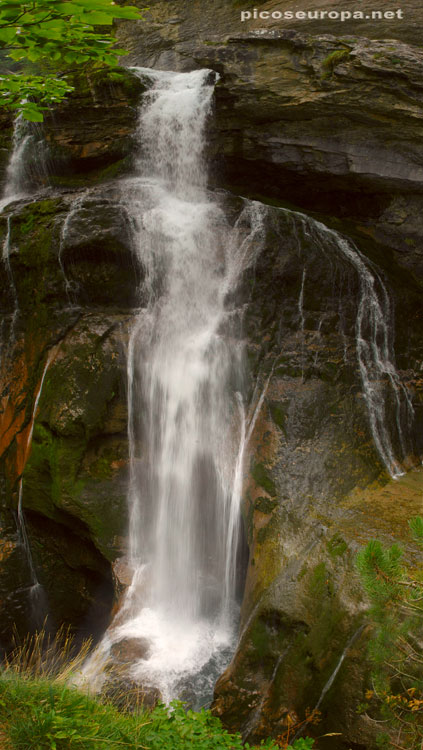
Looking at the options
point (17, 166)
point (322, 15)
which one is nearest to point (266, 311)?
point (17, 166)

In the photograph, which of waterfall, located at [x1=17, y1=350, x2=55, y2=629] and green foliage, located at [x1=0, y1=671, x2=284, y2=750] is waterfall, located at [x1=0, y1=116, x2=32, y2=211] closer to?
waterfall, located at [x1=17, y1=350, x2=55, y2=629]

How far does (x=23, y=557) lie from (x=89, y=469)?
177 centimetres

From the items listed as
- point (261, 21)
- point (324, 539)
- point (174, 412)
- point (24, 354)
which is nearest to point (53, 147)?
point (24, 354)

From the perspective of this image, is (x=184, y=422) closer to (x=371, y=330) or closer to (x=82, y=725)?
(x=371, y=330)

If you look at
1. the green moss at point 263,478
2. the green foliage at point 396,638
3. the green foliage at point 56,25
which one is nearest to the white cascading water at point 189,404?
the green moss at point 263,478

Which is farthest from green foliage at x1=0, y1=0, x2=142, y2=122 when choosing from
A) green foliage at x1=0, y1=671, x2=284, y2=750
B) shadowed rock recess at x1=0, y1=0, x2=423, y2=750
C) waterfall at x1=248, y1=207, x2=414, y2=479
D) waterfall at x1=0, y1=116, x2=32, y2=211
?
waterfall at x1=0, y1=116, x2=32, y2=211

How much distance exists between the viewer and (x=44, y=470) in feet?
26.5

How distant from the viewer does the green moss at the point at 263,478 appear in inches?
Answer: 272

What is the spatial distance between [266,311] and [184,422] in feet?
6.78

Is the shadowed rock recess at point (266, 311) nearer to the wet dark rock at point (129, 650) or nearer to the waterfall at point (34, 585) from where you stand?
the waterfall at point (34, 585)

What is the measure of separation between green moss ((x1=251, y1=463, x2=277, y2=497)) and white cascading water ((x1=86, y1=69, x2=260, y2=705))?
0.26m

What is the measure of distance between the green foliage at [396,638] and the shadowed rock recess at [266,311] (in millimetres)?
2701

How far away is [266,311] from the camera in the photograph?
823 cm

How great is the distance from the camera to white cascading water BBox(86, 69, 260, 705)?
677 cm
